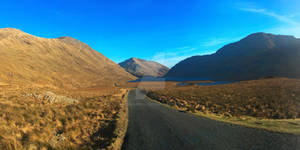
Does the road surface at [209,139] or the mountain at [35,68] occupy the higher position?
the mountain at [35,68]

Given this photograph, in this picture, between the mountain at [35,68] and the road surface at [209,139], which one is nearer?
the road surface at [209,139]

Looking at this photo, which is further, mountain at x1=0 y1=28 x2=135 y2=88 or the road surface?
mountain at x1=0 y1=28 x2=135 y2=88

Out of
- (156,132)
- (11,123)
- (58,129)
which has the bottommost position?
(156,132)

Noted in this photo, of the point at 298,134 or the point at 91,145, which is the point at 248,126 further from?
the point at 91,145

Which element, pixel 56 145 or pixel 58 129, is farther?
pixel 58 129

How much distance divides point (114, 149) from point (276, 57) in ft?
587

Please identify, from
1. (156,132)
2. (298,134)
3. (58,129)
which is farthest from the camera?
(156,132)

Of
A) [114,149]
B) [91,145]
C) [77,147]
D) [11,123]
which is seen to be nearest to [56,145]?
[77,147]

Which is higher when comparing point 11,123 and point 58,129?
point 11,123

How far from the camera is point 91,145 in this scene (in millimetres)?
5895

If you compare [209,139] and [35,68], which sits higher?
[35,68]

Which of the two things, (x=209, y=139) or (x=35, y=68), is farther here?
(x=35, y=68)

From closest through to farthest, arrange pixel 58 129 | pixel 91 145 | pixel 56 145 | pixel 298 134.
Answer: pixel 56 145 → pixel 91 145 → pixel 298 134 → pixel 58 129

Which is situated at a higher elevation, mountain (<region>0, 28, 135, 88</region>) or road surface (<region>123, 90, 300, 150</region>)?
mountain (<region>0, 28, 135, 88</region>)
